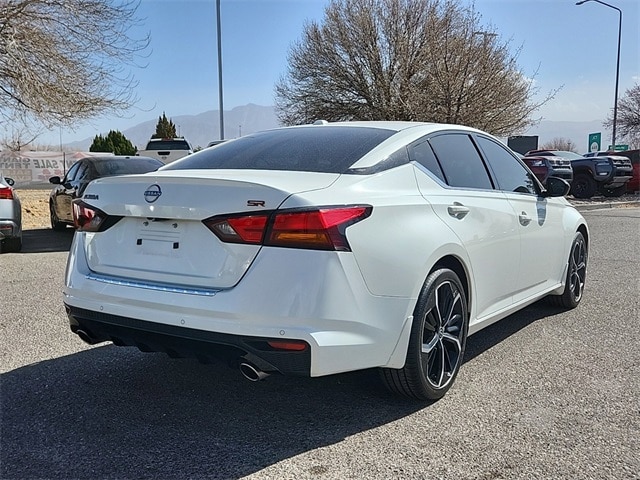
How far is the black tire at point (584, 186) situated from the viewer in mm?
19859

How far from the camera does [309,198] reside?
2.80 meters

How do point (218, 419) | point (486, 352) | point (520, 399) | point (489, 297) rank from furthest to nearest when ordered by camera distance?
point (486, 352)
point (489, 297)
point (520, 399)
point (218, 419)

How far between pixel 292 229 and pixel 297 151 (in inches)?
40.0

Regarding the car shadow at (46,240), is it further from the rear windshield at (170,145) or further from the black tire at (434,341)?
the black tire at (434,341)

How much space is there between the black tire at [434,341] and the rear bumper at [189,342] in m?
0.72

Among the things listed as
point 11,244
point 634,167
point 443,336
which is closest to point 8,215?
point 11,244

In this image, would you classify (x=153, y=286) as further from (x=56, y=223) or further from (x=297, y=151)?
(x=56, y=223)

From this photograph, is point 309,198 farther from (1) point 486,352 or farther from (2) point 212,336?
(1) point 486,352

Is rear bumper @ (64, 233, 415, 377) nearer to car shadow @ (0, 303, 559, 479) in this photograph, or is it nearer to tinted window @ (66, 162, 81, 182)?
car shadow @ (0, 303, 559, 479)

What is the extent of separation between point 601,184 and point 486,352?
17646 millimetres

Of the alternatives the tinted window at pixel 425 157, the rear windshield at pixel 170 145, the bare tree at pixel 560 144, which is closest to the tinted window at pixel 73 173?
the rear windshield at pixel 170 145

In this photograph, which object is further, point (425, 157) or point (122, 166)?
point (122, 166)

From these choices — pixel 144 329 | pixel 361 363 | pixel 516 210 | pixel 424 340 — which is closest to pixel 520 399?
pixel 424 340

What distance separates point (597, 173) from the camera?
1950 centimetres
